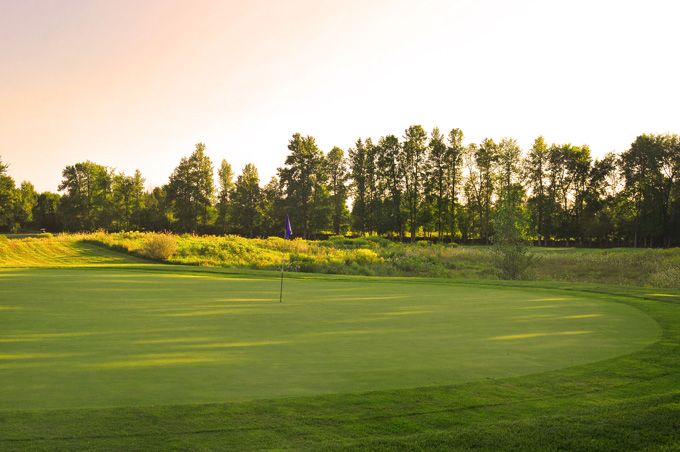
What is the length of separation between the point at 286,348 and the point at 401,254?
32903 millimetres

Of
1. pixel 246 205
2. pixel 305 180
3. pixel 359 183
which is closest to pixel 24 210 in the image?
pixel 246 205

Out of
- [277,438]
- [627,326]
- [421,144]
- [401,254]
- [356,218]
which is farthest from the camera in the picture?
[356,218]

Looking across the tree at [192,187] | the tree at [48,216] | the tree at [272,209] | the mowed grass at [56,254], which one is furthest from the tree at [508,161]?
the tree at [48,216]

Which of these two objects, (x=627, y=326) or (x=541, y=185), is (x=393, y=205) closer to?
(x=541, y=185)

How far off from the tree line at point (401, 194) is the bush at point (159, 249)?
35763 mm

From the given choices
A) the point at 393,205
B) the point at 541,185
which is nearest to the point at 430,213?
the point at 393,205

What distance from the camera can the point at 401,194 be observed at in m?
67.4

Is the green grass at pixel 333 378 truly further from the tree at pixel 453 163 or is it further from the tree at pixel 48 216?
the tree at pixel 48 216

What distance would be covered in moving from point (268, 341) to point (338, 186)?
2879 inches

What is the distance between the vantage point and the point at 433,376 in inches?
212

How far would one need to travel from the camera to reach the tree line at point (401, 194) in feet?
180

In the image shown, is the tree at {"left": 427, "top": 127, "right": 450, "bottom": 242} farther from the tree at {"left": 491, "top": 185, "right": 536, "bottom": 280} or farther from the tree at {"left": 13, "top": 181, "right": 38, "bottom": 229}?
the tree at {"left": 13, "top": 181, "right": 38, "bottom": 229}

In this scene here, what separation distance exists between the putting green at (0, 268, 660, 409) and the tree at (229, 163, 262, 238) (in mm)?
63198

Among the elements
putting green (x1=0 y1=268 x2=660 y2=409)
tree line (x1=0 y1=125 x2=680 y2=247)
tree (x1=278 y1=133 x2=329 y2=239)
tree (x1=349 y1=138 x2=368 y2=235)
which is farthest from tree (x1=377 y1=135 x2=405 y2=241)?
putting green (x1=0 y1=268 x2=660 y2=409)
